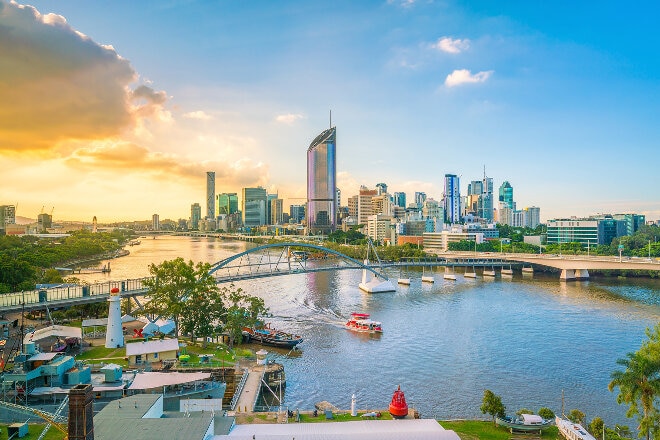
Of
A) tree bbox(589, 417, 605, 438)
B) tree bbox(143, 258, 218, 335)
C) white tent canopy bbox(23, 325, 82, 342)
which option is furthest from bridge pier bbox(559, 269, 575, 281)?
white tent canopy bbox(23, 325, 82, 342)

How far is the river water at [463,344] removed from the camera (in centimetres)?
2878

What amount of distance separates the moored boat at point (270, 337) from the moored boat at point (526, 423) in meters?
19.8

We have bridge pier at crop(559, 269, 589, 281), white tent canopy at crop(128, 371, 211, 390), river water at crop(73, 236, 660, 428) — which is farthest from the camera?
bridge pier at crop(559, 269, 589, 281)

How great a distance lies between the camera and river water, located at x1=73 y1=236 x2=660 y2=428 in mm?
28784

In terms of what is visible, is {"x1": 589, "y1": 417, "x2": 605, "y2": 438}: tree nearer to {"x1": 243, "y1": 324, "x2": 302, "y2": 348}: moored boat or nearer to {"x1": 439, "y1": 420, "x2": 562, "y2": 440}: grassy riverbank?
{"x1": 439, "y1": 420, "x2": 562, "y2": 440}: grassy riverbank

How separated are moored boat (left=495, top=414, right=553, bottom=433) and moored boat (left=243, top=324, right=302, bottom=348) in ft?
65.1

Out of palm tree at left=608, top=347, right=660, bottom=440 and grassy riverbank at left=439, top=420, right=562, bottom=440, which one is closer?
palm tree at left=608, top=347, right=660, bottom=440

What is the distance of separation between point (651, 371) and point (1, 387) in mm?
27995

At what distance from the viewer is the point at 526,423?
21.9m

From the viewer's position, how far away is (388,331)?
45.9 metres

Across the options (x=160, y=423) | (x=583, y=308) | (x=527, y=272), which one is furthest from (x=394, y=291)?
(x=160, y=423)

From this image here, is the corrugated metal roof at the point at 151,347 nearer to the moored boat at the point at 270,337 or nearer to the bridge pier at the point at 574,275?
the moored boat at the point at 270,337

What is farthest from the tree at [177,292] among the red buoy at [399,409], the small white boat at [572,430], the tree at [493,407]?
the small white boat at [572,430]

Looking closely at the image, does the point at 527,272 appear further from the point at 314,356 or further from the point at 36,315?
the point at 36,315
